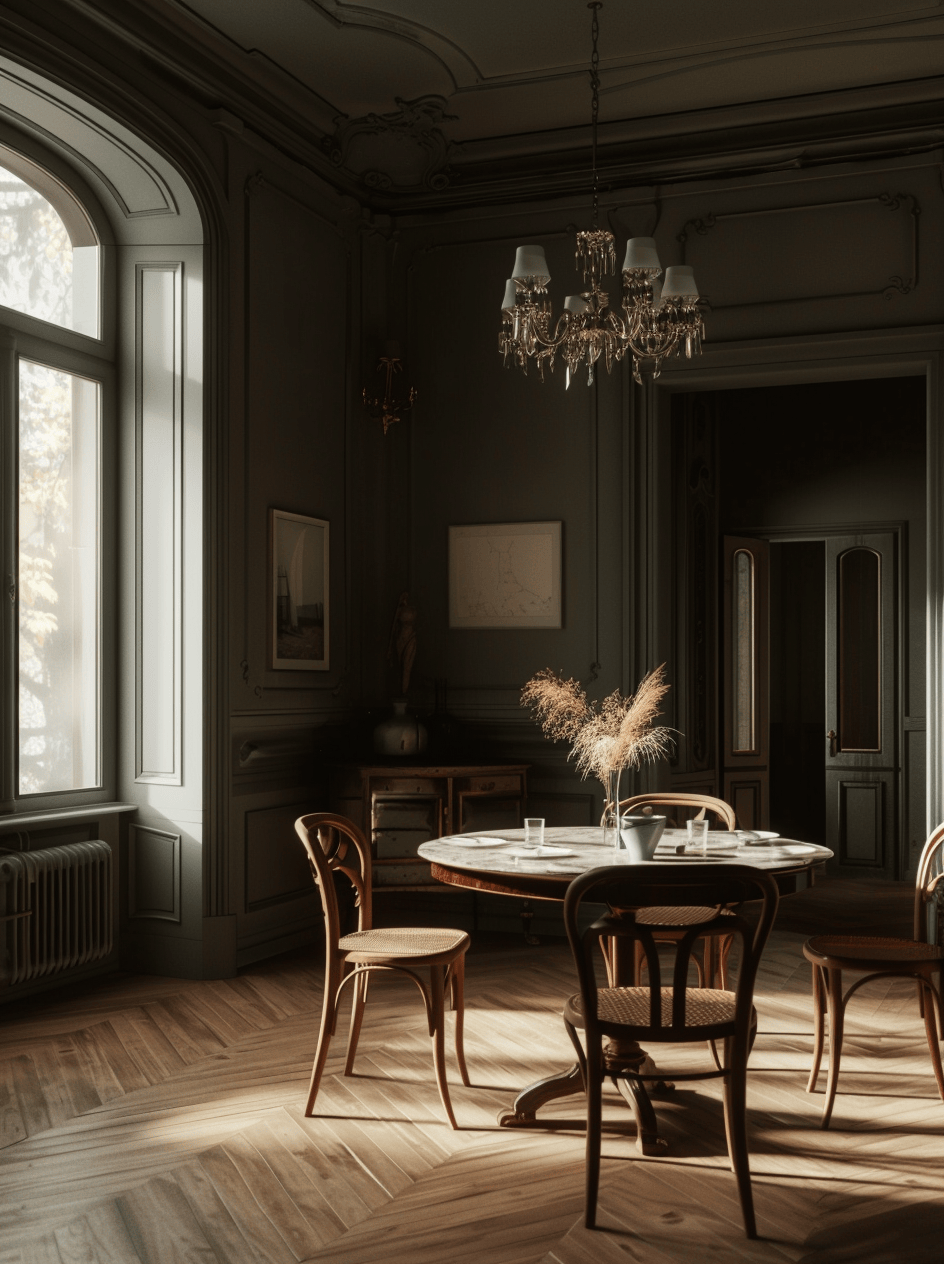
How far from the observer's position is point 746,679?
7.76 meters

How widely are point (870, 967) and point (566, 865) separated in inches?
36.7

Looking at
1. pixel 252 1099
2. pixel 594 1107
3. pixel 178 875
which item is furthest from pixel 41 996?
pixel 594 1107

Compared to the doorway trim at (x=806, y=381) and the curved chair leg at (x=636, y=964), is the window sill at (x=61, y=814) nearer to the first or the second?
the curved chair leg at (x=636, y=964)

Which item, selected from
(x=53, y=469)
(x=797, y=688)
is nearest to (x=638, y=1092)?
(x=53, y=469)

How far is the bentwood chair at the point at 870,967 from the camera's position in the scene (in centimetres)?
339

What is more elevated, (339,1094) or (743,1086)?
(743,1086)

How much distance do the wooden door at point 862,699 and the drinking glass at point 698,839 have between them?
4.55 meters

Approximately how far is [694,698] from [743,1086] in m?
4.20

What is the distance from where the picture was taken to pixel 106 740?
16.9ft

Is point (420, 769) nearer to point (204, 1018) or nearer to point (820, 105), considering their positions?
point (204, 1018)

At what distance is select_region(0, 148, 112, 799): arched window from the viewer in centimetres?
478

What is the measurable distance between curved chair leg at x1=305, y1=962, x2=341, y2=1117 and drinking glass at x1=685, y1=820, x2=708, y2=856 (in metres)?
1.10

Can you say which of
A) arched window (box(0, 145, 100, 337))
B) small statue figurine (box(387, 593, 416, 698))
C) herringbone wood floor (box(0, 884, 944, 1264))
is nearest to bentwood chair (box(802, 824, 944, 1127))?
herringbone wood floor (box(0, 884, 944, 1264))

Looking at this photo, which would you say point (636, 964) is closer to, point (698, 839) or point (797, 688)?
point (698, 839)
